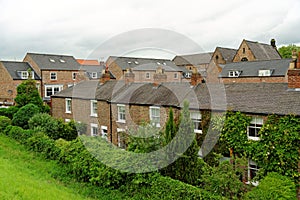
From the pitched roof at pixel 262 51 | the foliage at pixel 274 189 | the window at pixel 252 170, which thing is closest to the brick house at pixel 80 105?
the window at pixel 252 170

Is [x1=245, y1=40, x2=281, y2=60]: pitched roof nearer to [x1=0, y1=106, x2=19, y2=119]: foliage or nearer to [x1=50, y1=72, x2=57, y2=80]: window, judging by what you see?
[x1=50, y1=72, x2=57, y2=80]: window

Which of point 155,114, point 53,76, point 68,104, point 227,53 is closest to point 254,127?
point 155,114

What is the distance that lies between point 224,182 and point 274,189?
2.74m

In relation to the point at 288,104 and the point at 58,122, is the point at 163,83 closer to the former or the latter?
the point at 58,122

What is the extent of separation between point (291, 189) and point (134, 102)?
13.6m

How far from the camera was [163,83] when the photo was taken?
26.1m

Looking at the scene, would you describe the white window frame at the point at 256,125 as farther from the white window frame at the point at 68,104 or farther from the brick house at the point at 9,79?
the brick house at the point at 9,79

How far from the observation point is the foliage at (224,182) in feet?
44.5

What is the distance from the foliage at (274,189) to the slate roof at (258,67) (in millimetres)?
32738

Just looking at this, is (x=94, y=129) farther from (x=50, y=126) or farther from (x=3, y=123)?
(x=3, y=123)

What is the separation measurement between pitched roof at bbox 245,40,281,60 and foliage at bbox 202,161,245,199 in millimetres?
50177

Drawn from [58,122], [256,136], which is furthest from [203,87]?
[58,122]

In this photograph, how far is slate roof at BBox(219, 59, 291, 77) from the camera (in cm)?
4459

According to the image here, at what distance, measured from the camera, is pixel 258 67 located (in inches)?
1876
